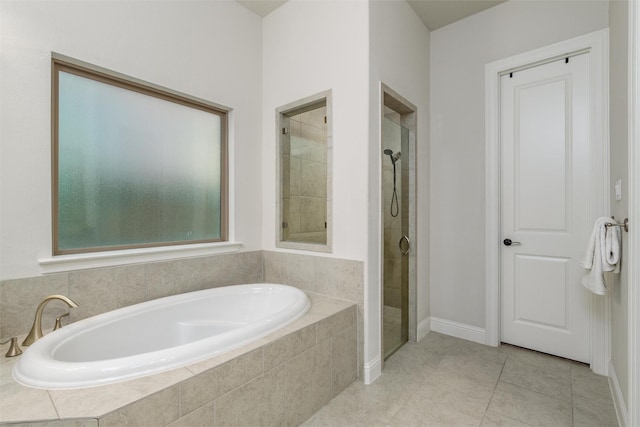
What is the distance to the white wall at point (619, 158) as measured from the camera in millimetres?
1499

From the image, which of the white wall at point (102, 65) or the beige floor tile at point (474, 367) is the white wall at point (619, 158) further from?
the white wall at point (102, 65)

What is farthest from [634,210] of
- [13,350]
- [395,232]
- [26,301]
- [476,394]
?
[26,301]

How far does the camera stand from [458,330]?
2.77m

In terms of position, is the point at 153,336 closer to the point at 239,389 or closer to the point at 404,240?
the point at 239,389

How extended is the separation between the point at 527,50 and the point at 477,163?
978 mm

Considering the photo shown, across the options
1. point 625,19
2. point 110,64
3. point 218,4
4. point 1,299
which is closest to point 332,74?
point 218,4

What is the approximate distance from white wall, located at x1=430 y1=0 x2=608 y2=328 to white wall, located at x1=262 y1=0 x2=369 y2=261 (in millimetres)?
1240

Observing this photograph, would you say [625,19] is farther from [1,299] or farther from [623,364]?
[1,299]

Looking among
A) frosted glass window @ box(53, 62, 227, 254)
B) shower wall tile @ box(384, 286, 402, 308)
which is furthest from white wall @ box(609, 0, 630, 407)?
frosted glass window @ box(53, 62, 227, 254)

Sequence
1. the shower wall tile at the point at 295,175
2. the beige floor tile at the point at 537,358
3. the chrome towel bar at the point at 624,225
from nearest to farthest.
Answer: the chrome towel bar at the point at 624,225 < the beige floor tile at the point at 537,358 < the shower wall tile at the point at 295,175

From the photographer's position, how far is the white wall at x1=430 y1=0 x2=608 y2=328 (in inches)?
100

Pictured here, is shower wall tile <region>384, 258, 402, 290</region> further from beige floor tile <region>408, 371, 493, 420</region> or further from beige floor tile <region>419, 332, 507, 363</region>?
beige floor tile <region>408, 371, 493, 420</region>

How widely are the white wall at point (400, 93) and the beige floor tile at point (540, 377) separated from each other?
0.79m

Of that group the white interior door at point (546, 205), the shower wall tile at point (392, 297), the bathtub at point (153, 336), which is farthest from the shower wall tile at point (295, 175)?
the white interior door at point (546, 205)
